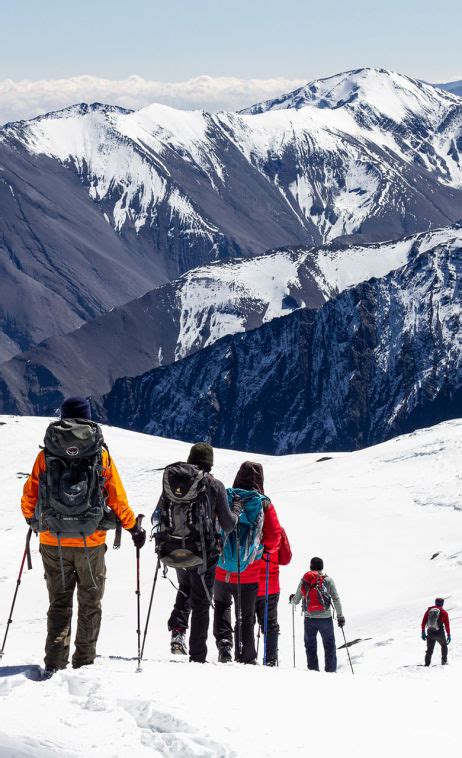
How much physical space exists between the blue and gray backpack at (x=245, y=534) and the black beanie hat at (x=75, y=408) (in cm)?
256

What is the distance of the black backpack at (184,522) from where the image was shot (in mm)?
13164

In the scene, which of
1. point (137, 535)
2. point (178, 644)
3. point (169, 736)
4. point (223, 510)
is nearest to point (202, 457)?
point (223, 510)

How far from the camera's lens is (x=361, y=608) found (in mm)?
30938

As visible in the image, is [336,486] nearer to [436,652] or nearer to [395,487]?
[395,487]

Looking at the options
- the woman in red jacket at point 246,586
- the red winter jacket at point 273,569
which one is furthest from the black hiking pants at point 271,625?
the woman in red jacket at point 246,586

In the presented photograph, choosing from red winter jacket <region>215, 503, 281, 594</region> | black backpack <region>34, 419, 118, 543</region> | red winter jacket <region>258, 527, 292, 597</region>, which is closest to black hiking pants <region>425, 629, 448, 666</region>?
red winter jacket <region>258, 527, 292, 597</region>

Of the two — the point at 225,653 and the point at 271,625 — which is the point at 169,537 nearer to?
the point at 225,653

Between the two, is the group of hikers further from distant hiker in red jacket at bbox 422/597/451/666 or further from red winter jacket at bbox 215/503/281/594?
distant hiker in red jacket at bbox 422/597/451/666

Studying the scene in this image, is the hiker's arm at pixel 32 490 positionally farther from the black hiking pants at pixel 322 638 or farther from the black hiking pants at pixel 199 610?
the black hiking pants at pixel 322 638

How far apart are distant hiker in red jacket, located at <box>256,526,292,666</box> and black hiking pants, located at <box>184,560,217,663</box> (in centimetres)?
131

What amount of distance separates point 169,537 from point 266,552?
6.47 ft

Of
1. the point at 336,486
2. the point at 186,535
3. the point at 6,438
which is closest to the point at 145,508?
the point at 336,486

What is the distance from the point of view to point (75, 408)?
40.8 ft

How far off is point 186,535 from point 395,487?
130 feet
